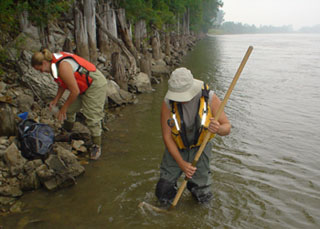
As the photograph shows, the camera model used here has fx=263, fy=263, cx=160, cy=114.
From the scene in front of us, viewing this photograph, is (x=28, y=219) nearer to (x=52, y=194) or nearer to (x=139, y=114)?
(x=52, y=194)

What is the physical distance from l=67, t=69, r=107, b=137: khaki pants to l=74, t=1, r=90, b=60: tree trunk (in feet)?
15.7

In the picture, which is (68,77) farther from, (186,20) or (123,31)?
(186,20)

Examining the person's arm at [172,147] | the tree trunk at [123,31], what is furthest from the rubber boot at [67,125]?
the tree trunk at [123,31]

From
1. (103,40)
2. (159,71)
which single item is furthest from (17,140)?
(159,71)

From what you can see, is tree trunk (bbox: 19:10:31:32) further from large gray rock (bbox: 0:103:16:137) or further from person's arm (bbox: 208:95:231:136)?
person's arm (bbox: 208:95:231:136)

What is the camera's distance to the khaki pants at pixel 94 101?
190 inches

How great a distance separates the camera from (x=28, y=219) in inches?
141

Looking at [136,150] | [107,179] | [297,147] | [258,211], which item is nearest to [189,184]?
[258,211]

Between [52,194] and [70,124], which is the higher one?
[70,124]

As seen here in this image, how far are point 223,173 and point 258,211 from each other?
1.08m

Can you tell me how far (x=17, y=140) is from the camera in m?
4.66

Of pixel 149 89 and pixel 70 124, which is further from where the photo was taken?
pixel 149 89

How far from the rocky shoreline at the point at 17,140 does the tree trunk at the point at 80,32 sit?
1.64 metres

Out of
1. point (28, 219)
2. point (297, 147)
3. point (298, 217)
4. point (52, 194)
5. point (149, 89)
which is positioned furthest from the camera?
point (149, 89)
